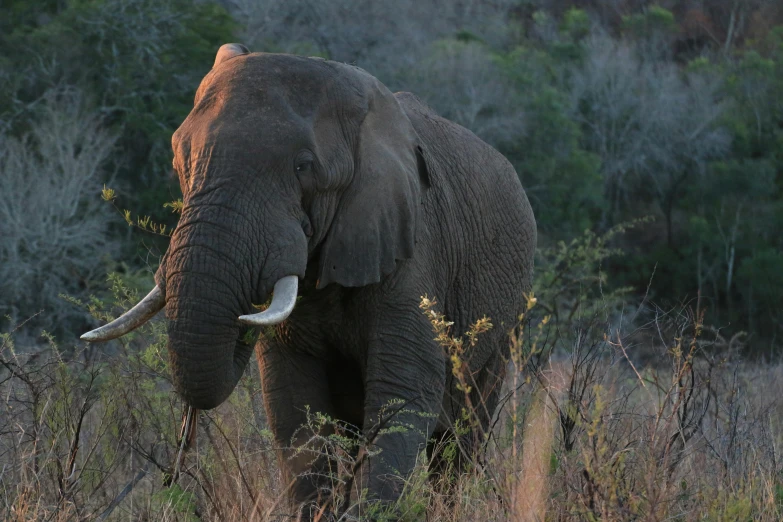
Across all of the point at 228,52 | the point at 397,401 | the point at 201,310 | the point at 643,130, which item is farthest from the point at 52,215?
the point at 643,130

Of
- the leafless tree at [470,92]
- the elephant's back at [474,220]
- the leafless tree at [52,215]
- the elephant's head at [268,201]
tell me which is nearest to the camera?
the elephant's head at [268,201]

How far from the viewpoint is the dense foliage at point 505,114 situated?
20.2 metres

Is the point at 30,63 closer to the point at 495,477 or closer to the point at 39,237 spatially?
the point at 39,237

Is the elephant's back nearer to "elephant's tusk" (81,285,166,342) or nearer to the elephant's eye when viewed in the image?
the elephant's eye

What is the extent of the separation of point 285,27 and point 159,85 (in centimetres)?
782

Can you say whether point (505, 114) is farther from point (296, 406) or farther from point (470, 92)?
point (296, 406)

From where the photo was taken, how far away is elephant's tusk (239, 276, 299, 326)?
430 cm

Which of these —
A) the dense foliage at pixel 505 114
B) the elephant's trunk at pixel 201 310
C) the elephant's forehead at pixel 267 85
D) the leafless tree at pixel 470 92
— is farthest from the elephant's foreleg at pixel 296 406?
the leafless tree at pixel 470 92

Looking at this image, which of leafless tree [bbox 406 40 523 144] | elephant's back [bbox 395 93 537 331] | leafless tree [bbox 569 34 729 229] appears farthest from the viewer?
leafless tree [bbox 569 34 729 229]

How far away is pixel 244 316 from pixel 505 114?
24.3 m

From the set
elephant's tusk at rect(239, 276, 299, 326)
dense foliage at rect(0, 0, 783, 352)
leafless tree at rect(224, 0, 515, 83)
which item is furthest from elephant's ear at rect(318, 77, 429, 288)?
leafless tree at rect(224, 0, 515, 83)

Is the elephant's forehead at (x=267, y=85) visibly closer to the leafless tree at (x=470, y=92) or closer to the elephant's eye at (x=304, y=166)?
the elephant's eye at (x=304, y=166)

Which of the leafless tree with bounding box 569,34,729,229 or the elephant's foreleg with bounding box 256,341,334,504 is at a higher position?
the elephant's foreleg with bounding box 256,341,334,504

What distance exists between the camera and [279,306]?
444 cm
